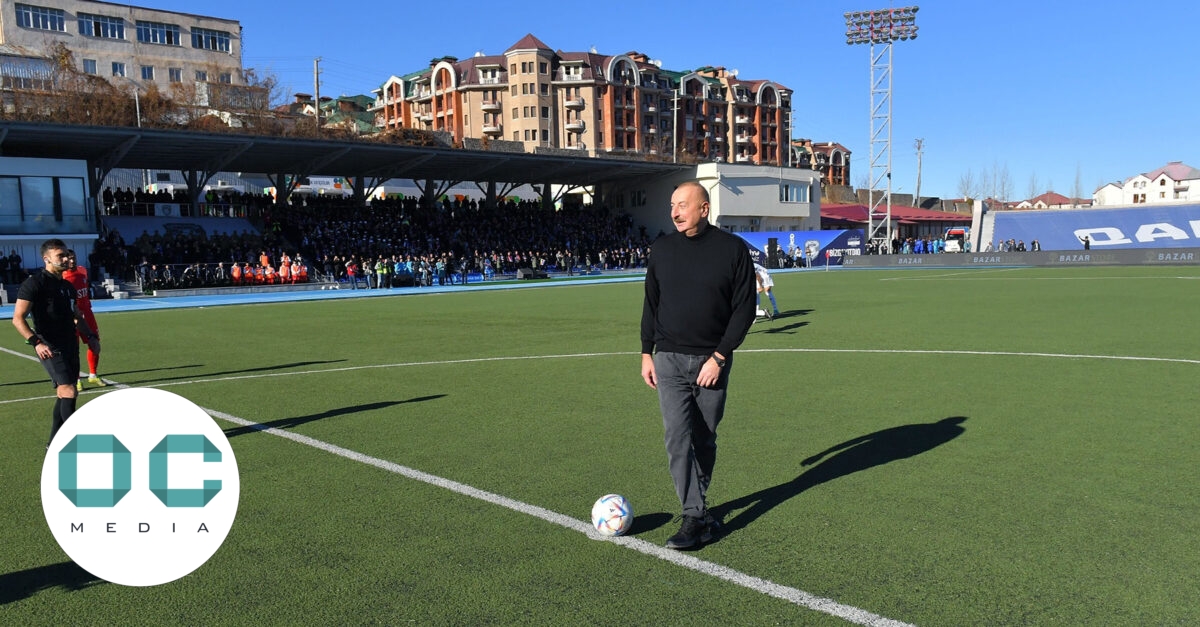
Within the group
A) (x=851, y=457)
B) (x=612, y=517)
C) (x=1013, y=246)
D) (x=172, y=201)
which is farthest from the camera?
(x=1013, y=246)

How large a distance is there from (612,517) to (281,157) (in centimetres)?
4616

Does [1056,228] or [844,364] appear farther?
[1056,228]

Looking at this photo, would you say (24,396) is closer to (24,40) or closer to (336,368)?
(336,368)

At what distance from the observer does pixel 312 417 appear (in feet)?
27.8

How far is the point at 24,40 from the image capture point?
6347cm

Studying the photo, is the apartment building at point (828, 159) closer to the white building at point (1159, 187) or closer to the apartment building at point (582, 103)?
the apartment building at point (582, 103)

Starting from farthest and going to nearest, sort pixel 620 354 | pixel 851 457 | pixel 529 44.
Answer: pixel 529 44 → pixel 620 354 → pixel 851 457

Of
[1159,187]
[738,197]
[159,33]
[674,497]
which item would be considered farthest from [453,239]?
[1159,187]

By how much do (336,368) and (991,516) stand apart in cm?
948

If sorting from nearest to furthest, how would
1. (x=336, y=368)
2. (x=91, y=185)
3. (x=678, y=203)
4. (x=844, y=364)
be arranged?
(x=678, y=203) → (x=844, y=364) → (x=336, y=368) → (x=91, y=185)

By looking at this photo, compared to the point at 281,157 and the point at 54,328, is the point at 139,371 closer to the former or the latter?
the point at 54,328

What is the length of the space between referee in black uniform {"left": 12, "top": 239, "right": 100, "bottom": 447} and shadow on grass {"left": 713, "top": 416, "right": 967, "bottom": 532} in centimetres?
573

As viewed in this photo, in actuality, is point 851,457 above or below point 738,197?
below

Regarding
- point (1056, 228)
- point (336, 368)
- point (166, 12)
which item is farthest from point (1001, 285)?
point (166, 12)
